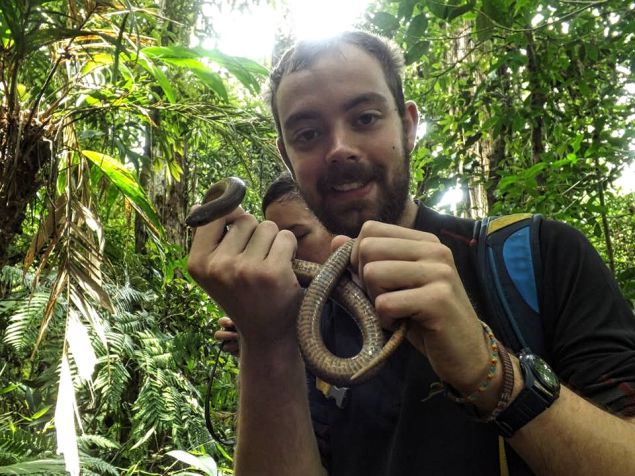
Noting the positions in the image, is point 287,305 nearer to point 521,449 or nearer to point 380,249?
point 380,249

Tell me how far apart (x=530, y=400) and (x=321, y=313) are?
→ 0.61 m

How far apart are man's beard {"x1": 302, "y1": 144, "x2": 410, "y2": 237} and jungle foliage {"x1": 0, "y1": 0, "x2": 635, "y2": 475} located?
51.2 inches

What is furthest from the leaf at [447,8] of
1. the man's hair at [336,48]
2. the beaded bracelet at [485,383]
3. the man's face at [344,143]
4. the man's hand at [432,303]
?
the beaded bracelet at [485,383]

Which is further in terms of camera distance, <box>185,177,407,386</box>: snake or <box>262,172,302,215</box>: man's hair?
<box>262,172,302,215</box>: man's hair

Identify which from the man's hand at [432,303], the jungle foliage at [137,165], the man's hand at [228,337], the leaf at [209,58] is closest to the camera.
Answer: the man's hand at [432,303]

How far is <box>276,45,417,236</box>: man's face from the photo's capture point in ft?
6.12

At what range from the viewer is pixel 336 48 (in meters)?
2.02

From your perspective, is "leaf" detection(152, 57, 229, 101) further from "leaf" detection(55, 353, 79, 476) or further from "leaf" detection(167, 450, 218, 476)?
"leaf" detection(167, 450, 218, 476)

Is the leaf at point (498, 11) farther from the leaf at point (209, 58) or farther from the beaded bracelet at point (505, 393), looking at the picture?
the beaded bracelet at point (505, 393)

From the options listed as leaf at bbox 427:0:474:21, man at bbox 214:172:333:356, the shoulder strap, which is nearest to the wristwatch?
the shoulder strap

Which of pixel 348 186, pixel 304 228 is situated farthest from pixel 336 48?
pixel 304 228

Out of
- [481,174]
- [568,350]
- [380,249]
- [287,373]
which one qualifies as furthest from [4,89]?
[481,174]

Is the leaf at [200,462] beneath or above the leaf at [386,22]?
beneath

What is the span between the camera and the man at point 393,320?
3.99ft
